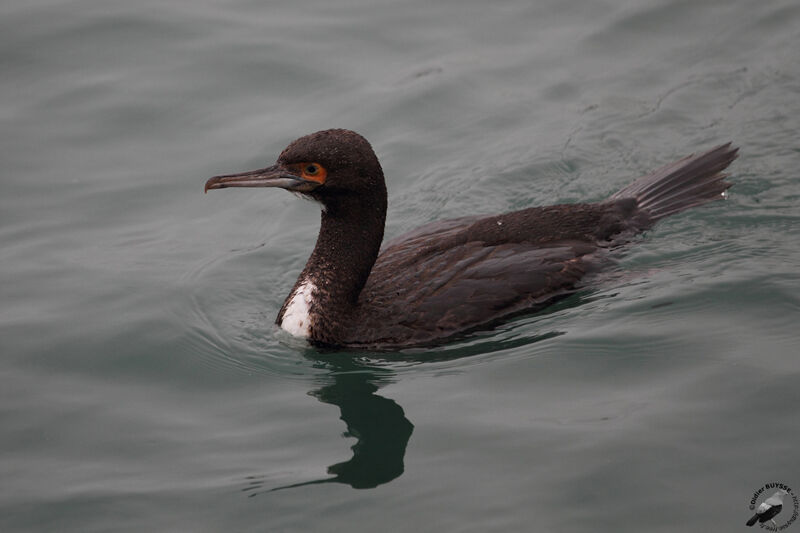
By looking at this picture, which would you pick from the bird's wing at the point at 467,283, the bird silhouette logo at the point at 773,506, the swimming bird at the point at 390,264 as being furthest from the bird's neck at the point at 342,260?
the bird silhouette logo at the point at 773,506

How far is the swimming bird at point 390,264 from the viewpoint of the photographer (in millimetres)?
6801

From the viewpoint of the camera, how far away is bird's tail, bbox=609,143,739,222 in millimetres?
8148

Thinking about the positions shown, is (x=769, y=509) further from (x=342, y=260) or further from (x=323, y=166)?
(x=323, y=166)

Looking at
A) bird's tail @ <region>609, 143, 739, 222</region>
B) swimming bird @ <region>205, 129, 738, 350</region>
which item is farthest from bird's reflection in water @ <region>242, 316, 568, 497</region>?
bird's tail @ <region>609, 143, 739, 222</region>

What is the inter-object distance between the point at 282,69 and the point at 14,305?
172 inches

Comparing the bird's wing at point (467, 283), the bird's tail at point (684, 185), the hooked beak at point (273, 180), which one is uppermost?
the hooked beak at point (273, 180)

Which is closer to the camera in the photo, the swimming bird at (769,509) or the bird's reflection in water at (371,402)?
the swimming bird at (769,509)

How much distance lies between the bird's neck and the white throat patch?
0.05ft

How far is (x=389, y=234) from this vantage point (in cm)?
889

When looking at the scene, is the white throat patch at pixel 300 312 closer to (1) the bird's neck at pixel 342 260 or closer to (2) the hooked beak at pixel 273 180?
(1) the bird's neck at pixel 342 260

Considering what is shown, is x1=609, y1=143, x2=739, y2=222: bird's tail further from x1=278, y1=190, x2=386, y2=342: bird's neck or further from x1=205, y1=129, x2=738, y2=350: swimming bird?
x1=278, y1=190, x2=386, y2=342: bird's neck

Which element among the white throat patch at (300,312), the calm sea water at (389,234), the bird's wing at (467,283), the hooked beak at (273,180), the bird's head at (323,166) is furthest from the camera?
the white throat patch at (300,312)

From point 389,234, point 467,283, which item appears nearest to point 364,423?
point 467,283

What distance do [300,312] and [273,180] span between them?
0.92 meters
